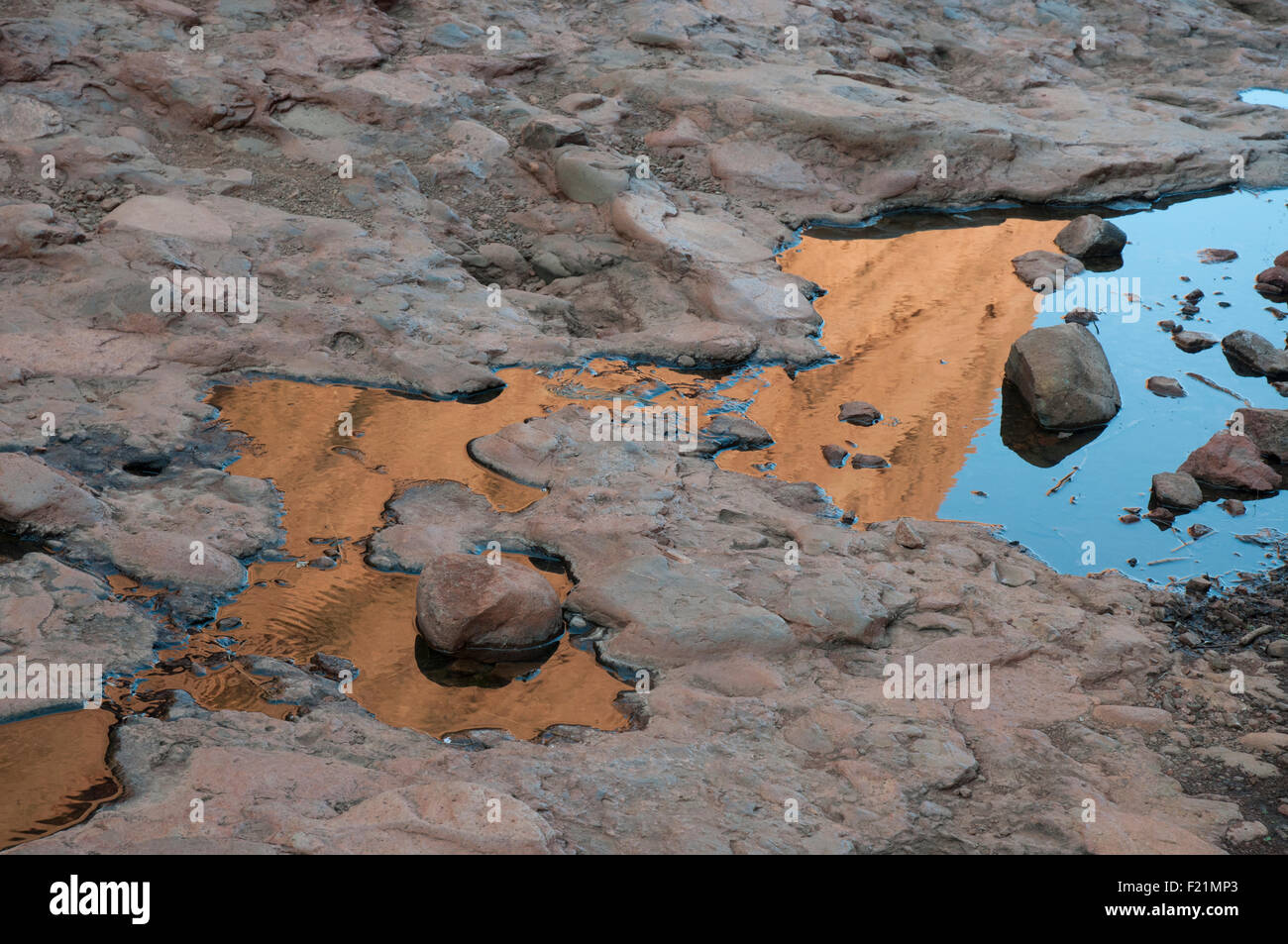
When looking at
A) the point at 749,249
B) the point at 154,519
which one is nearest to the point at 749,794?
the point at 154,519

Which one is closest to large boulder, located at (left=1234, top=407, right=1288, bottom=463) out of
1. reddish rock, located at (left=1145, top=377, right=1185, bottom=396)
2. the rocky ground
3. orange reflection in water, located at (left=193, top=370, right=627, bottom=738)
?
reddish rock, located at (left=1145, top=377, right=1185, bottom=396)

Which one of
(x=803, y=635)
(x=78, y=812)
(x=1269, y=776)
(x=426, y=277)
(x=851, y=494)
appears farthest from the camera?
(x=426, y=277)

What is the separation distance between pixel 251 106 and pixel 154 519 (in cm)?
363

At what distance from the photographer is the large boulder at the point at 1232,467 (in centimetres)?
471

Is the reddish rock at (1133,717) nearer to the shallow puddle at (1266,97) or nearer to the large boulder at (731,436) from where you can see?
the large boulder at (731,436)

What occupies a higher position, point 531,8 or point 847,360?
point 531,8

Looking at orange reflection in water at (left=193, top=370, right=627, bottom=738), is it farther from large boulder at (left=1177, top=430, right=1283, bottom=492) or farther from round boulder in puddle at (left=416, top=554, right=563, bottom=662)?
large boulder at (left=1177, top=430, right=1283, bottom=492)

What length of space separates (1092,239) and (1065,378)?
2.12 metres

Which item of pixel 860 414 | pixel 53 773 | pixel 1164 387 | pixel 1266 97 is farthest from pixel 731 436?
pixel 1266 97

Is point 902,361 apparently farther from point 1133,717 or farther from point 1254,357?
point 1133,717

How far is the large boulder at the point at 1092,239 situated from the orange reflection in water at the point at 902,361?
0.66ft

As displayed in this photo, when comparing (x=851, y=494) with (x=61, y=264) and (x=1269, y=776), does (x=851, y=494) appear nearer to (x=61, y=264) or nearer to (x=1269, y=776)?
(x=1269, y=776)

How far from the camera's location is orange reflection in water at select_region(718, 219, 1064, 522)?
4.77m

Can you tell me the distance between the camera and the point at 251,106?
6.72 meters
